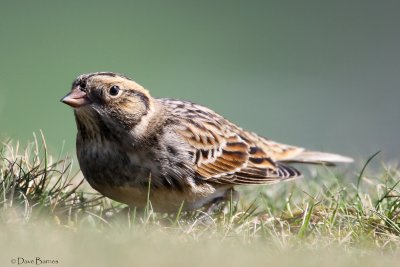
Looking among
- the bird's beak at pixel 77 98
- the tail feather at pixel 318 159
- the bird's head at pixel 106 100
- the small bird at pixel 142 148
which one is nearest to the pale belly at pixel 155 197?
the small bird at pixel 142 148

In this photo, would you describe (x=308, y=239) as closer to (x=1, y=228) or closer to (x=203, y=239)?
(x=203, y=239)

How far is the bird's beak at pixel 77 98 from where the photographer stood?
6.87m

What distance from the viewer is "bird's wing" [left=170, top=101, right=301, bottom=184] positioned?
24.9 feet

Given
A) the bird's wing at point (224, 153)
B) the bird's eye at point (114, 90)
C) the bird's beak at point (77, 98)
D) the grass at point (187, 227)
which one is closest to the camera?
the grass at point (187, 227)

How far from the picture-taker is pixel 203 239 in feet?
20.4

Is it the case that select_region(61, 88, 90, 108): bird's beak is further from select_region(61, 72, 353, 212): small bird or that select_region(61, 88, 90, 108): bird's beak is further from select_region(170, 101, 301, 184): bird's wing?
select_region(170, 101, 301, 184): bird's wing

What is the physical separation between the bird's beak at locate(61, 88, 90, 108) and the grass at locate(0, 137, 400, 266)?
543 millimetres

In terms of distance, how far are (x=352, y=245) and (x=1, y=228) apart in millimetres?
2234

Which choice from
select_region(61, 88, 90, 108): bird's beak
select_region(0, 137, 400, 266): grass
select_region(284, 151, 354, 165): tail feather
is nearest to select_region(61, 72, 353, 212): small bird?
select_region(61, 88, 90, 108): bird's beak

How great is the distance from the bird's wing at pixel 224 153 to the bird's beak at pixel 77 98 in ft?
2.79

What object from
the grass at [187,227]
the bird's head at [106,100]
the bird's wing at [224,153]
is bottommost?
the grass at [187,227]

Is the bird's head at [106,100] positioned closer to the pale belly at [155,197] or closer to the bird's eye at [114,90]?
the bird's eye at [114,90]

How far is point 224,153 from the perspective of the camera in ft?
26.2

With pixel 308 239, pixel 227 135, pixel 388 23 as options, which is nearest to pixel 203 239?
pixel 308 239
